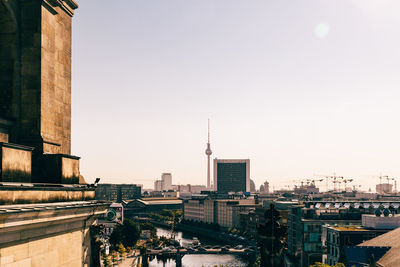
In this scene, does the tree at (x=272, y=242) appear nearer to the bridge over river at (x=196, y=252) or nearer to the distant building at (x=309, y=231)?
the distant building at (x=309, y=231)

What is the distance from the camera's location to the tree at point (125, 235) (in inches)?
6560

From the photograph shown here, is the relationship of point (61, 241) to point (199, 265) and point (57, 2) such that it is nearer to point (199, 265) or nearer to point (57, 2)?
point (57, 2)

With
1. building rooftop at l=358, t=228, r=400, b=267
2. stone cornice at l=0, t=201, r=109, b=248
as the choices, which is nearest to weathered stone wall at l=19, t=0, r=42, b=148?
stone cornice at l=0, t=201, r=109, b=248

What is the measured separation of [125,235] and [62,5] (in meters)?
159

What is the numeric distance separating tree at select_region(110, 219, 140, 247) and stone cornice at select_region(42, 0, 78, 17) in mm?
156746

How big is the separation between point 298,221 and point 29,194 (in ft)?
425

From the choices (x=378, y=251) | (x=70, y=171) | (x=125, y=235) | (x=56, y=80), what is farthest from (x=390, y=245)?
(x=125, y=235)

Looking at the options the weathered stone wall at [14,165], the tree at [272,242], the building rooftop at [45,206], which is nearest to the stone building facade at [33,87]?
the building rooftop at [45,206]

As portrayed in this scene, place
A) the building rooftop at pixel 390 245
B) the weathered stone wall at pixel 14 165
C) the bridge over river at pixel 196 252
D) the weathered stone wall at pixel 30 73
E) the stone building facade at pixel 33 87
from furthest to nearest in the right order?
the bridge over river at pixel 196 252 → the building rooftop at pixel 390 245 → the weathered stone wall at pixel 30 73 → the stone building facade at pixel 33 87 → the weathered stone wall at pixel 14 165

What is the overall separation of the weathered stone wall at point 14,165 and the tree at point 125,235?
6288 inches

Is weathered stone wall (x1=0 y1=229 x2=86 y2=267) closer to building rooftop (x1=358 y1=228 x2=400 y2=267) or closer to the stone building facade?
the stone building facade

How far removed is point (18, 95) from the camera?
14.5m

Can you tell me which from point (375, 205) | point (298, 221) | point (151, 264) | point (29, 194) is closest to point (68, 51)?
point (29, 194)

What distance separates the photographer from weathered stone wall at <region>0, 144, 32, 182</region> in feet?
36.2
